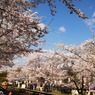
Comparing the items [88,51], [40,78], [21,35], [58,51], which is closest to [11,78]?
[40,78]

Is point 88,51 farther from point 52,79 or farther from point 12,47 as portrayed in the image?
point 52,79

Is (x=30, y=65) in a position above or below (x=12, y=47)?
above

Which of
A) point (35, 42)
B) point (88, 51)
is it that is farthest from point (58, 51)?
point (35, 42)

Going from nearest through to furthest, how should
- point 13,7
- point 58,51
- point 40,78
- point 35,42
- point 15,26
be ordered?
1. point 13,7
2. point 15,26
3. point 35,42
4. point 58,51
5. point 40,78

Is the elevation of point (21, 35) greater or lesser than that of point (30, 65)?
lesser

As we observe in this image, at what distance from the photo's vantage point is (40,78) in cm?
4991

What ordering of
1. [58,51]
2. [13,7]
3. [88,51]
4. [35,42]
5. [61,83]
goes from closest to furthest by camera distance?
[13,7] → [35,42] → [88,51] → [58,51] → [61,83]

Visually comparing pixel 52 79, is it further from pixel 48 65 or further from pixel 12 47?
pixel 12 47

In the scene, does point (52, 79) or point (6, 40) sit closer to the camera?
point (6, 40)

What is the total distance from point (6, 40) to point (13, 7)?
18.4ft

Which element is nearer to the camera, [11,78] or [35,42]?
[35,42]

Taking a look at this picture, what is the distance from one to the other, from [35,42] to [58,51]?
9.76 m

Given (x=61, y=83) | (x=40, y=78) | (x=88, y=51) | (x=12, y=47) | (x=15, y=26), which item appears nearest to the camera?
(x=15, y=26)

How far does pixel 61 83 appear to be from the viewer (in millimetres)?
46375
